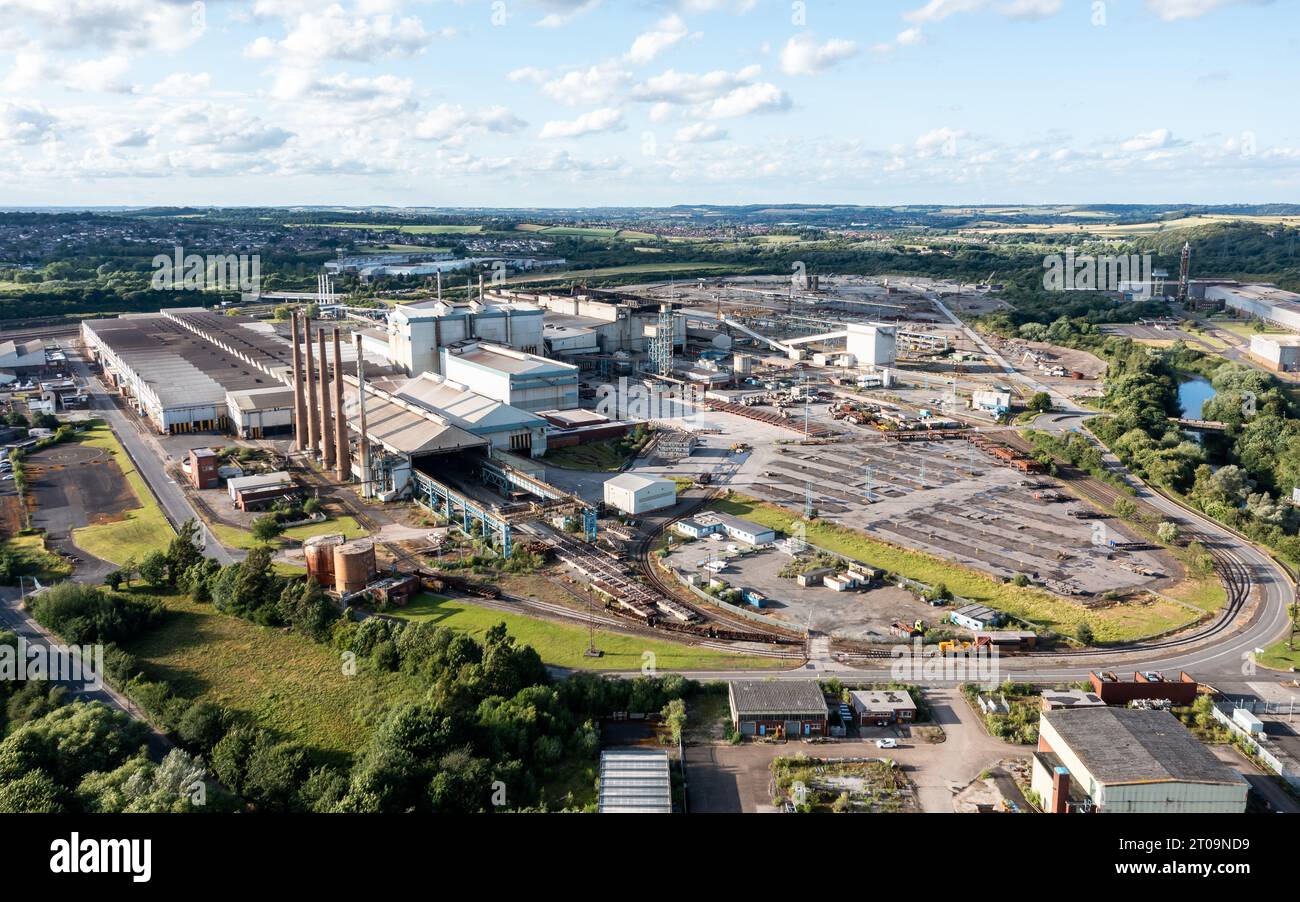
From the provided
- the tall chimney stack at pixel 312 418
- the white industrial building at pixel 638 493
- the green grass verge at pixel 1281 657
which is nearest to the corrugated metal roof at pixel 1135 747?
the green grass verge at pixel 1281 657

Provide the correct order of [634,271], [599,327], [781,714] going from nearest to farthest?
[781,714] < [599,327] < [634,271]

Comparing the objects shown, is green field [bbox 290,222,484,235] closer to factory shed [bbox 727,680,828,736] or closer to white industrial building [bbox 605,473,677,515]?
white industrial building [bbox 605,473,677,515]

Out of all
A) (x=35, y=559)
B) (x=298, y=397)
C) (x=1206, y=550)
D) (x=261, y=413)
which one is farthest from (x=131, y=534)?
(x=1206, y=550)

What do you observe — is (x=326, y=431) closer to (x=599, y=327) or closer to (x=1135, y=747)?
(x=599, y=327)

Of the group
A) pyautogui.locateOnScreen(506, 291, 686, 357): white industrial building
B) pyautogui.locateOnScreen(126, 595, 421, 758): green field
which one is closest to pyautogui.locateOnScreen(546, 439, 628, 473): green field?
pyautogui.locateOnScreen(126, 595, 421, 758): green field

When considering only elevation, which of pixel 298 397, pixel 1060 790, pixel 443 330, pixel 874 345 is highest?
pixel 443 330
